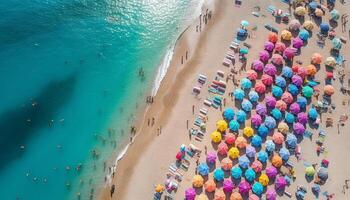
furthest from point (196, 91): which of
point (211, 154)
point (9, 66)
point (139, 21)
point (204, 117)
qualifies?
point (9, 66)

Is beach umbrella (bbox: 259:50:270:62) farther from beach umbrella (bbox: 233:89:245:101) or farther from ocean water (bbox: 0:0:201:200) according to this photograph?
ocean water (bbox: 0:0:201:200)

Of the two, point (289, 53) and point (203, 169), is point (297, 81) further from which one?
point (203, 169)

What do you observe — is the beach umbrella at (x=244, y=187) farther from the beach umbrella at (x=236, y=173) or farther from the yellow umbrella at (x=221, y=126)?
the yellow umbrella at (x=221, y=126)

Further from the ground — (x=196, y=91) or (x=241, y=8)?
(x=241, y=8)

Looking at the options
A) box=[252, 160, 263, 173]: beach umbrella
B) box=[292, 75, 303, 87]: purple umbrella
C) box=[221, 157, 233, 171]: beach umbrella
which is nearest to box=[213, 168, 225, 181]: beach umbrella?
box=[221, 157, 233, 171]: beach umbrella

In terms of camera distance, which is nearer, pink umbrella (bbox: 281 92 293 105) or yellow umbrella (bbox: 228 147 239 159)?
yellow umbrella (bbox: 228 147 239 159)

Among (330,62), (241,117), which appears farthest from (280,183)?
(330,62)

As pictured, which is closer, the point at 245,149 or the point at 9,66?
the point at 245,149

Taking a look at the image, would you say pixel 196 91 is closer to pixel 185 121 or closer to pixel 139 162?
pixel 185 121
